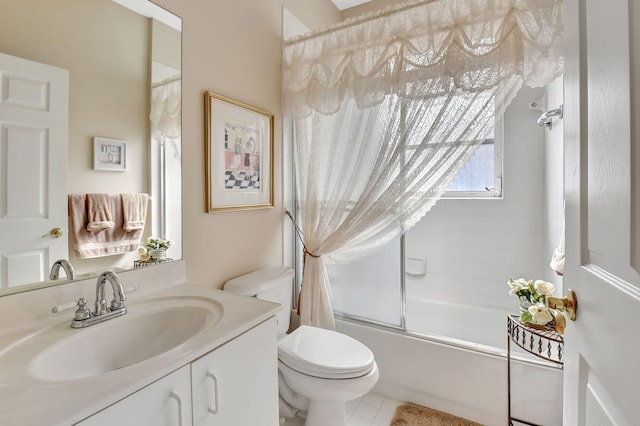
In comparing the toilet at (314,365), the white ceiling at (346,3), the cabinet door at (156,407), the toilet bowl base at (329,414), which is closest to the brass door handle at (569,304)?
the toilet at (314,365)

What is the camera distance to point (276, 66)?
1941mm

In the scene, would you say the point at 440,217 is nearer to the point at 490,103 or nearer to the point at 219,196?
the point at 490,103

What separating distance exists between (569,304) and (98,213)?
4.75 feet

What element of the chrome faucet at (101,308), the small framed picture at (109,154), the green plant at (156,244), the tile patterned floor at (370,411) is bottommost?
the tile patterned floor at (370,411)

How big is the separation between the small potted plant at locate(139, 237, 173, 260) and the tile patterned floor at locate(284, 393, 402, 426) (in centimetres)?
116

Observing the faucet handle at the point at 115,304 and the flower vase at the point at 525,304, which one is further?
the flower vase at the point at 525,304

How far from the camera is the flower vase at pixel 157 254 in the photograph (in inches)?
49.3

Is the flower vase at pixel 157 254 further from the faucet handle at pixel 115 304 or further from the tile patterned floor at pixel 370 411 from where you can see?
the tile patterned floor at pixel 370 411

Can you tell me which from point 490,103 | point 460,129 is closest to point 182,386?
point 460,129

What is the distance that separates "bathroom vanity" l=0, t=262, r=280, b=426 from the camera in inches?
23.6

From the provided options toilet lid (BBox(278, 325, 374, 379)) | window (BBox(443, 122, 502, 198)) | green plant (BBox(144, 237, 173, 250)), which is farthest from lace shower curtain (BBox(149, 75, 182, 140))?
window (BBox(443, 122, 502, 198))

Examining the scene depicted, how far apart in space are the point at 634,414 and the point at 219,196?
153cm

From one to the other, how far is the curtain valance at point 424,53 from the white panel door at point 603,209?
64cm

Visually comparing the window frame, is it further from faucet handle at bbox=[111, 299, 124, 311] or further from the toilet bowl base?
faucet handle at bbox=[111, 299, 124, 311]
